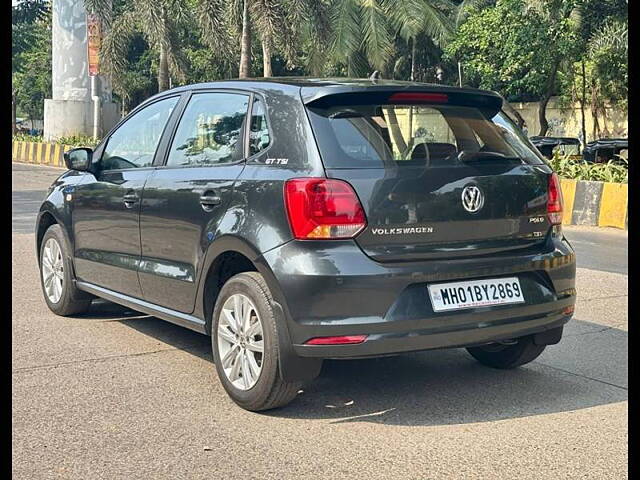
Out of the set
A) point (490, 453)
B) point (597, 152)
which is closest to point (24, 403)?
point (490, 453)

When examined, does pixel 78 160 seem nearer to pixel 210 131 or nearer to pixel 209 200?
pixel 210 131

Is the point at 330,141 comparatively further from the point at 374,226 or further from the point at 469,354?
the point at 469,354

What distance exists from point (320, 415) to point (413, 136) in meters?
1.53

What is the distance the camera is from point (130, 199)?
5727 millimetres

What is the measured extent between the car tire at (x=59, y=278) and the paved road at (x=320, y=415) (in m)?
A: 0.30

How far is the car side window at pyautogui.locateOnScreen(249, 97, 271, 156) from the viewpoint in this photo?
187 inches

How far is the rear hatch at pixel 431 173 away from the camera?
436 centimetres

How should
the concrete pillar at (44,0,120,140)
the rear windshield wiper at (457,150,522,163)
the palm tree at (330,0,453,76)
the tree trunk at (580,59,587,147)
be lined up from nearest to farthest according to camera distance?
the rear windshield wiper at (457,150,522,163) → the concrete pillar at (44,0,120,140) → the tree trunk at (580,59,587,147) → the palm tree at (330,0,453,76)

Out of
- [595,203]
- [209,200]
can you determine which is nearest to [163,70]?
[595,203]

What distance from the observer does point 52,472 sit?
3795 mm

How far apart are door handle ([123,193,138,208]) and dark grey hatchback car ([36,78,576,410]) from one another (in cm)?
20

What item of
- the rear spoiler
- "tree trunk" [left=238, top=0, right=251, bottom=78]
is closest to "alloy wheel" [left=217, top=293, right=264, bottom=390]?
the rear spoiler

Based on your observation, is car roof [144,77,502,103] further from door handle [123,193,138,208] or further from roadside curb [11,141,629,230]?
roadside curb [11,141,629,230]

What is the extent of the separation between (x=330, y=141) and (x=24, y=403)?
2160 millimetres
